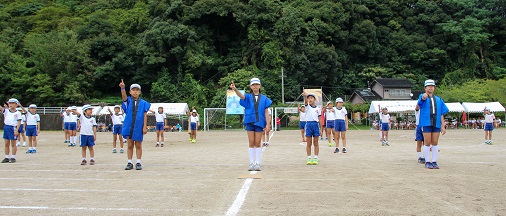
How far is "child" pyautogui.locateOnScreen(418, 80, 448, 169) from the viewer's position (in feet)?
34.6

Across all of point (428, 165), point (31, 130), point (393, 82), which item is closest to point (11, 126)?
point (31, 130)

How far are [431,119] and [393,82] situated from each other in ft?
184

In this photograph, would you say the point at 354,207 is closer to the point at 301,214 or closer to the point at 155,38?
the point at 301,214

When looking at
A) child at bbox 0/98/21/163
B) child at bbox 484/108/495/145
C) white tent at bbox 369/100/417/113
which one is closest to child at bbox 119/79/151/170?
child at bbox 0/98/21/163

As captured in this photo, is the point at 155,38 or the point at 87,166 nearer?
the point at 87,166

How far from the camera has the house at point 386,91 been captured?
206ft

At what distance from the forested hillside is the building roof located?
2880 mm

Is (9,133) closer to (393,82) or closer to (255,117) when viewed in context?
(255,117)

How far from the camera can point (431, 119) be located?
1058 centimetres

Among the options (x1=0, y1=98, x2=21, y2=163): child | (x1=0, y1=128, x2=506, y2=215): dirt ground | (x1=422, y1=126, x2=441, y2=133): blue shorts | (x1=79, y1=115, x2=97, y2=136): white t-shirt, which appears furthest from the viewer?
(x1=0, y1=98, x2=21, y2=163): child

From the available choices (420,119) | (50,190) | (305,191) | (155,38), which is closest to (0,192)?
(50,190)

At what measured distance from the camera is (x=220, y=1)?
59.4m

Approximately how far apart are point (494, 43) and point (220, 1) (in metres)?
45.8

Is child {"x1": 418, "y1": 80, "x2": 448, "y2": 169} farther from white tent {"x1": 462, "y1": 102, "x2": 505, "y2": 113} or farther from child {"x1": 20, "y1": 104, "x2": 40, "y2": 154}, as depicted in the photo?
white tent {"x1": 462, "y1": 102, "x2": 505, "y2": 113}
